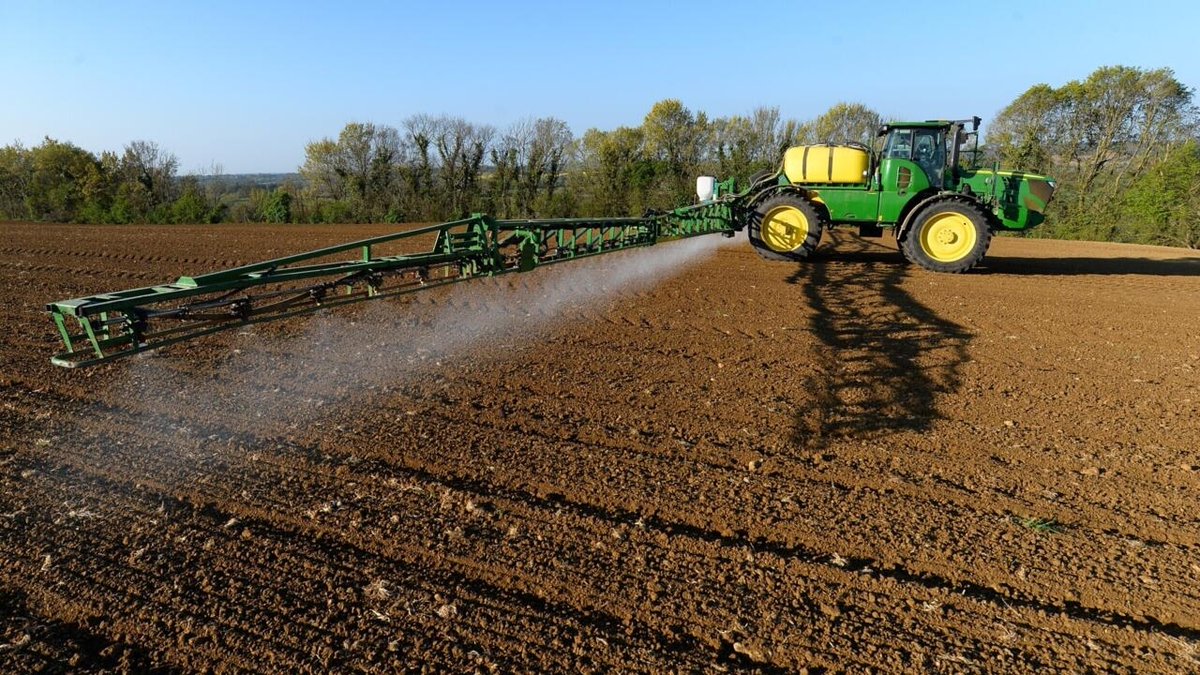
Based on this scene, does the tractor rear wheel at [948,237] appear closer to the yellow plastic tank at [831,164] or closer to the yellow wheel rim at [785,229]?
the yellow plastic tank at [831,164]

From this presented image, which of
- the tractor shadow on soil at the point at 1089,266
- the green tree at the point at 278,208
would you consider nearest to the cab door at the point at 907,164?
the tractor shadow on soil at the point at 1089,266

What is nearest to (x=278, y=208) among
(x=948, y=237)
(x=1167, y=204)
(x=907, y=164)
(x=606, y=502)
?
(x=907, y=164)

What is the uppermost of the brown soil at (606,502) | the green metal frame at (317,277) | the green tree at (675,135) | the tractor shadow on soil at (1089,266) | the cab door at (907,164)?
the green tree at (675,135)

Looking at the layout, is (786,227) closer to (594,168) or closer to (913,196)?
(913,196)

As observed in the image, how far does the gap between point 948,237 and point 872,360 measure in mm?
6150

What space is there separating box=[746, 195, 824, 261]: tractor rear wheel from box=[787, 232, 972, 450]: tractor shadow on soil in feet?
3.19

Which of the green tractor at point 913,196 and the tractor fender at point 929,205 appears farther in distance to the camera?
the green tractor at point 913,196

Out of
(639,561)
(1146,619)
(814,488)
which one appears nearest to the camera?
(1146,619)

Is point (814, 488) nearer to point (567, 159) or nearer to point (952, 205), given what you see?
point (952, 205)

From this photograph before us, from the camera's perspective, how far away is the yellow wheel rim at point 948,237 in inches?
429

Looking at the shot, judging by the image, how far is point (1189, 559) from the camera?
313 centimetres

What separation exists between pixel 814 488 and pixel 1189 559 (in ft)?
5.76

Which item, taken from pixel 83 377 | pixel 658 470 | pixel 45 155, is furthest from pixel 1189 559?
pixel 45 155

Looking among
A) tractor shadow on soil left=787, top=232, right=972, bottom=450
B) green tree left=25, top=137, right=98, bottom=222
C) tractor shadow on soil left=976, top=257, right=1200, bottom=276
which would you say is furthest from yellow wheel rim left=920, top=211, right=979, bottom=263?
green tree left=25, top=137, right=98, bottom=222
